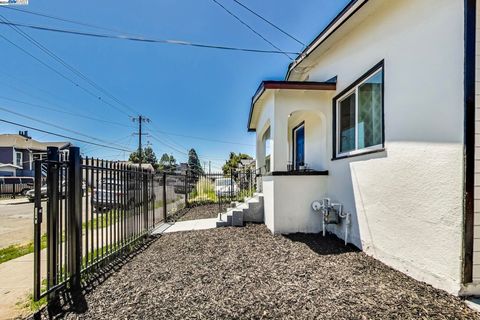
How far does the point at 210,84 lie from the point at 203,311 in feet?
61.0

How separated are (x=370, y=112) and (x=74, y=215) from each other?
545cm

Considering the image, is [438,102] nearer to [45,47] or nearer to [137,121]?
[45,47]

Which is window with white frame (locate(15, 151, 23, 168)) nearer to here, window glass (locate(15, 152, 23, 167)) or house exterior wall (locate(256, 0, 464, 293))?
window glass (locate(15, 152, 23, 167))

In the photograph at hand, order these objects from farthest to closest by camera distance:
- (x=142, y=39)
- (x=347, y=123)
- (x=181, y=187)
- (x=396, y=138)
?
(x=181, y=187) → (x=142, y=39) → (x=347, y=123) → (x=396, y=138)

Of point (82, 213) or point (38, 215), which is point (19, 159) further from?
point (38, 215)

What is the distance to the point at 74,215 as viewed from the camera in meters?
3.39

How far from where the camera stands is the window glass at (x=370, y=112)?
4.53 metres

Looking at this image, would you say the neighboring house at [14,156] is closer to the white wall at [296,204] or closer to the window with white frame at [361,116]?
the white wall at [296,204]

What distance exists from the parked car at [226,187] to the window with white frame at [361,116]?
622cm

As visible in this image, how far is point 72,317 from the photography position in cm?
262

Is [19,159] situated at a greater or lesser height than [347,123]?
lesser

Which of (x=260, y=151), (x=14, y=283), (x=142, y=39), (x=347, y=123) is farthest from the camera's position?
(x=260, y=151)

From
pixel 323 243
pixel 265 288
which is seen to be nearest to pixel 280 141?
pixel 323 243

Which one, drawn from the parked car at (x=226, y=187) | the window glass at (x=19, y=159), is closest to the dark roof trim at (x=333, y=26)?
the parked car at (x=226, y=187)
